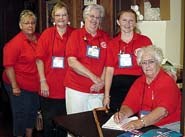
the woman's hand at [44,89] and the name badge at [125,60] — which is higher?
the name badge at [125,60]

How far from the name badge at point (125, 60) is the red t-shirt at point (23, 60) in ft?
3.61

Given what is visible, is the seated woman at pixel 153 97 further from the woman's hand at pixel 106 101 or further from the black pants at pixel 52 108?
the black pants at pixel 52 108

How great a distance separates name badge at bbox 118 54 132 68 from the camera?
278 cm

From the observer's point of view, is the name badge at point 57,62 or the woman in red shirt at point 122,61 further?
the name badge at point 57,62

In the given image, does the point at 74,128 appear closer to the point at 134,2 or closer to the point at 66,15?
the point at 66,15

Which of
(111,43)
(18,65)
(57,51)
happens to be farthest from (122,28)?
(18,65)

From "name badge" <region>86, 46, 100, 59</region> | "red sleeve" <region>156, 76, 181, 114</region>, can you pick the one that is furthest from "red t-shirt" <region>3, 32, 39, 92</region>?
"red sleeve" <region>156, 76, 181, 114</region>

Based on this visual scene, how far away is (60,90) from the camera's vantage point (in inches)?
126

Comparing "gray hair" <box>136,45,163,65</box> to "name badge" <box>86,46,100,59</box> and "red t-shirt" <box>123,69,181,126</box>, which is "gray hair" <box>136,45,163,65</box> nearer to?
"red t-shirt" <box>123,69,181,126</box>

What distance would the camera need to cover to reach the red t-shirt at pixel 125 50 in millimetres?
2797

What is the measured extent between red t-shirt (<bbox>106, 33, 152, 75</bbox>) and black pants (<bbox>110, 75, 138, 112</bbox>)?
1.6 inches

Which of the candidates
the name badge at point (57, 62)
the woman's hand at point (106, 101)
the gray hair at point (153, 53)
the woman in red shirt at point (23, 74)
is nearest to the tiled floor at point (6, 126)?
the woman in red shirt at point (23, 74)

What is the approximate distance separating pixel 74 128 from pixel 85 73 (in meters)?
0.77

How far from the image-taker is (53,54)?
3158 mm
